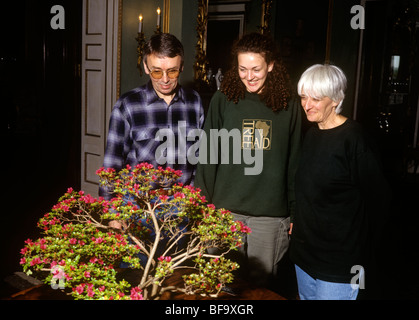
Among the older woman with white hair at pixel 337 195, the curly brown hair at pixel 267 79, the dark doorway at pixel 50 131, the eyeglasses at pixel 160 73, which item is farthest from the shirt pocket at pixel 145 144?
the dark doorway at pixel 50 131

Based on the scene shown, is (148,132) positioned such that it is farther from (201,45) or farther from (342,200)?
(201,45)

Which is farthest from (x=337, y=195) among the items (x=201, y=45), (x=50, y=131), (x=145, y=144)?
(x=50, y=131)

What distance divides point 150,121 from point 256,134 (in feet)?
2.02

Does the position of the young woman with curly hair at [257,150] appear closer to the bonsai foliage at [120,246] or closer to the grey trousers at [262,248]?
the grey trousers at [262,248]

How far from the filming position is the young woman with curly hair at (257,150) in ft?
6.47

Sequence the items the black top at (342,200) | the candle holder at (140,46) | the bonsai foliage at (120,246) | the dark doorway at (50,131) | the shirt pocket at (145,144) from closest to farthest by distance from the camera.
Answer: the bonsai foliage at (120,246) < the black top at (342,200) < the shirt pocket at (145,144) < the candle holder at (140,46) < the dark doorway at (50,131)

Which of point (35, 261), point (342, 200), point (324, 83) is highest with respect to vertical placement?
point (324, 83)

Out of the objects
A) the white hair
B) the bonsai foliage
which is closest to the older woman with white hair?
the white hair

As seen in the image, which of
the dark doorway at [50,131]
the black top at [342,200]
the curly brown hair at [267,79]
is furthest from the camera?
the dark doorway at [50,131]

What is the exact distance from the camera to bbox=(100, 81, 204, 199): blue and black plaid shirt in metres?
2.22

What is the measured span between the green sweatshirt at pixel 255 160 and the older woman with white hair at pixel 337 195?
0.29 m

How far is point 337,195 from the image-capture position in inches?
64.6
